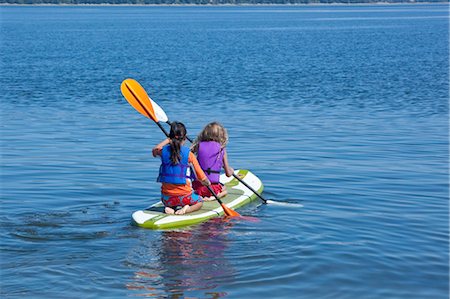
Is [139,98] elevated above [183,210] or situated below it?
above

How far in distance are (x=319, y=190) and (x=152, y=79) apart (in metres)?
18.9

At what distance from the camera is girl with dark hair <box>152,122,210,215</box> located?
1012cm

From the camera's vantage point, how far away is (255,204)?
12.0 metres

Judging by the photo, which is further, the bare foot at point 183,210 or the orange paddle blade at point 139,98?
the orange paddle blade at point 139,98

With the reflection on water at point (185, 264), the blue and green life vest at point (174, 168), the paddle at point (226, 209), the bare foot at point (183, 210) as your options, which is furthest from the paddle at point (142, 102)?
the reflection on water at point (185, 264)

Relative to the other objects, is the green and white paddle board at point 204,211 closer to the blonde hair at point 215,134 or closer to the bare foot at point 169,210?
the bare foot at point 169,210

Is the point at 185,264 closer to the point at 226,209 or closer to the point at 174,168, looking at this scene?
the point at 174,168

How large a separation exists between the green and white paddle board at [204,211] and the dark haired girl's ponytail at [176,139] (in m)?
0.68

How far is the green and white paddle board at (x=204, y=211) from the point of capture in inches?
400

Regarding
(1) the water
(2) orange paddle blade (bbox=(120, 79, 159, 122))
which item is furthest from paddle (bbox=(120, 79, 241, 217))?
(1) the water

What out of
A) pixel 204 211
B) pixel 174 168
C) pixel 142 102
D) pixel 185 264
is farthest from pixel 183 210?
pixel 142 102

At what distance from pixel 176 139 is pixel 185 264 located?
177cm

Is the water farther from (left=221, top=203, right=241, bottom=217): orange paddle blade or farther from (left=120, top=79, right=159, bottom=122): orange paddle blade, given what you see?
(left=120, top=79, right=159, bottom=122): orange paddle blade

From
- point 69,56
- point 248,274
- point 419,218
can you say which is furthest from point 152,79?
point 248,274
